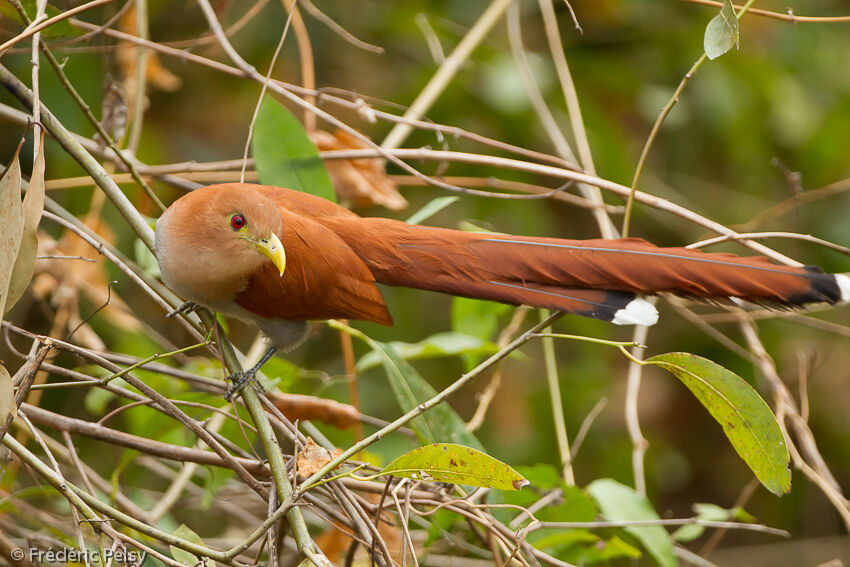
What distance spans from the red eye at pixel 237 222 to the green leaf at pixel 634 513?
108 cm

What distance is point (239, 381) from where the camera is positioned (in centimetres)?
172

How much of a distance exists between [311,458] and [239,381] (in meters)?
0.21

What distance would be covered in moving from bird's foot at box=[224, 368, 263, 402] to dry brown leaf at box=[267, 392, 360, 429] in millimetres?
260

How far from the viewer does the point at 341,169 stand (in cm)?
264

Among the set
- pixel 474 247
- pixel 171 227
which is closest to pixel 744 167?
pixel 474 247

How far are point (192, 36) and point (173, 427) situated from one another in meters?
2.23

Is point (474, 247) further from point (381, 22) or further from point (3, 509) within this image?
point (381, 22)

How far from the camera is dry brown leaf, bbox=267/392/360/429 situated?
2223 millimetres

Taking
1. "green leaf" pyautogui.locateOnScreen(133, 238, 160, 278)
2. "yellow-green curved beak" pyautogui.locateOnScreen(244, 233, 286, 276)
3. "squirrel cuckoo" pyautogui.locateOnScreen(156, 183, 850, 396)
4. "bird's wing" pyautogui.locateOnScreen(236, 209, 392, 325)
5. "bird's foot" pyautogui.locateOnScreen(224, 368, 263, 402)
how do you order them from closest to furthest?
"bird's foot" pyautogui.locateOnScreen(224, 368, 263, 402), "squirrel cuckoo" pyautogui.locateOnScreen(156, 183, 850, 396), "yellow-green curved beak" pyautogui.locateOnScreen(244, 233, 286, 276), "bird's wing" pyautogui.locateOnScreen(236, 209, 392, 325), "green leaf" pyautogui.locateOnScreen(133, 238, 160, 278)

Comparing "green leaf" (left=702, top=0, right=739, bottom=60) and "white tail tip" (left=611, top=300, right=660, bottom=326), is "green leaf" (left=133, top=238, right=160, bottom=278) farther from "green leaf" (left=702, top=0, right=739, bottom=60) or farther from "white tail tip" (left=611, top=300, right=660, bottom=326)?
"green leaf" (left=702, top=0, right=739, bottom=60)

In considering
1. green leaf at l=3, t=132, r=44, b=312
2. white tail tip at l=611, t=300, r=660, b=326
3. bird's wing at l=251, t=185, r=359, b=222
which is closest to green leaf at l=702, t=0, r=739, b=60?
white tail tip at l=611, t=300, r=660, b=326

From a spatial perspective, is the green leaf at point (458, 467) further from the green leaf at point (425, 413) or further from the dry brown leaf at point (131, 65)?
the dry brown leaf at point (131, 65)

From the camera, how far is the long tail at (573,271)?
5.24 feet

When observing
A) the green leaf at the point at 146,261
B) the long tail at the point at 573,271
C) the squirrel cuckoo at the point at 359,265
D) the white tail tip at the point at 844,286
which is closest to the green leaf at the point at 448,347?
the squirrel cuckoo at the point at 359,265
